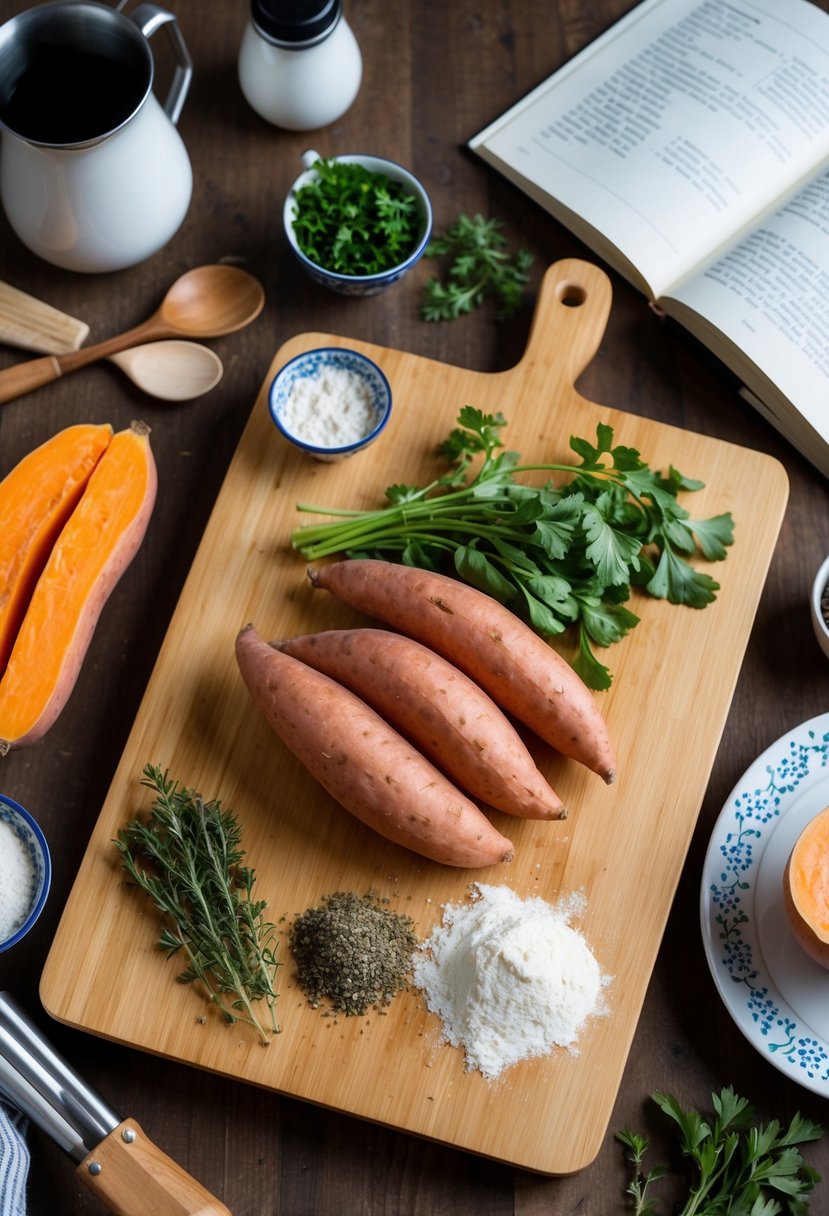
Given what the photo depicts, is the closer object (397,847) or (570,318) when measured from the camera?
(397,847)

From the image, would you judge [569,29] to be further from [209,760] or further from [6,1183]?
[6,1183]

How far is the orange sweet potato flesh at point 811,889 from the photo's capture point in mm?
1560

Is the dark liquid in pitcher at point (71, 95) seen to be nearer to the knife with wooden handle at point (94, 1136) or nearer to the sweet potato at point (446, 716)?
the sweet potato at point (446, 716)

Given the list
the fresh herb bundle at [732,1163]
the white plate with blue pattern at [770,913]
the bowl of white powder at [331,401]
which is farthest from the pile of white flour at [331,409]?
the fresh herb bundle at [732,1163]

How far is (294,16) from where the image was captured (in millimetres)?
1911

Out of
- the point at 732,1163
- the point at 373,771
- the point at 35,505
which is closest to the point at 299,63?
the point at 35,505

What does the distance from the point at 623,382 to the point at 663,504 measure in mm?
377

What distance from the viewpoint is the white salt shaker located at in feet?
6.28

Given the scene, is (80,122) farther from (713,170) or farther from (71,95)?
(713,170)

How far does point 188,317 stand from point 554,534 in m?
0.84

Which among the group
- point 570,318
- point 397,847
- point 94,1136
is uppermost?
point 570,318

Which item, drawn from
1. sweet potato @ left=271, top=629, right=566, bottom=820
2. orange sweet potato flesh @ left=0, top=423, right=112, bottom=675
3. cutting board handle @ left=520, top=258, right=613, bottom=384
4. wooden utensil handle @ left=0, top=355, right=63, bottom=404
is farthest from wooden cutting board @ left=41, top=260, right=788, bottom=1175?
wooden utensil handle @ left=0, top=355, right=63, bottom=404

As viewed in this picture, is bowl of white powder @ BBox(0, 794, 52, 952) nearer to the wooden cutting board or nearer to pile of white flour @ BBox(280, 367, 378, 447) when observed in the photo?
the wooden cutting board

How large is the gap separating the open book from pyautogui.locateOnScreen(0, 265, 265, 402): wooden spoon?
557mm
